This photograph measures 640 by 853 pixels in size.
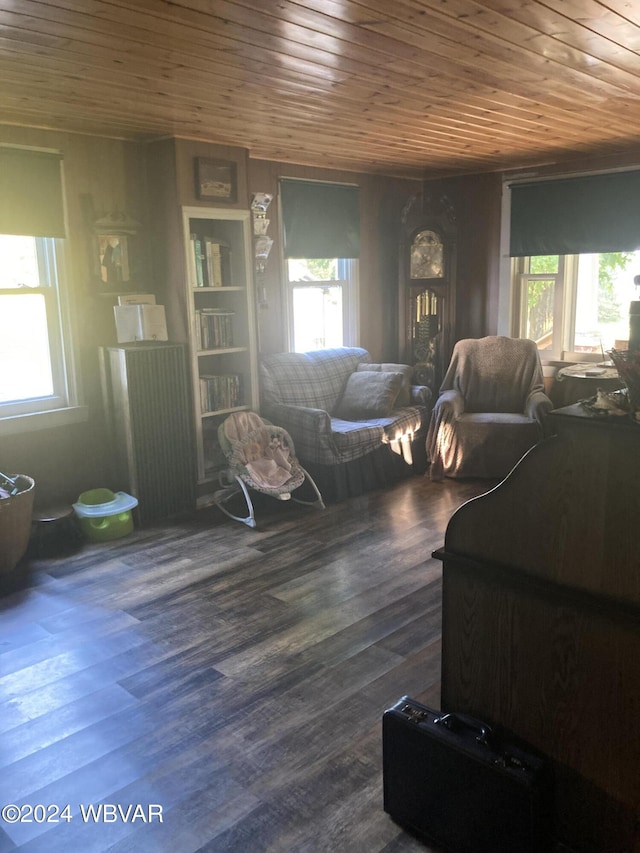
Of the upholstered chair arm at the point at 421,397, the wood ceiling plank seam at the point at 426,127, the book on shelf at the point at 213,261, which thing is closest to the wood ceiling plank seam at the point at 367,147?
the wood ceiling plank seam at the point at 426,127

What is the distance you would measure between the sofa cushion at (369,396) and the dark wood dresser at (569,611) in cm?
348

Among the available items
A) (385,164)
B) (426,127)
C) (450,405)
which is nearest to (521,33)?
(426,127)

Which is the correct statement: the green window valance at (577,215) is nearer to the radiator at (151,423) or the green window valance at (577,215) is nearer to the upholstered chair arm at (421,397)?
the upholstered chair arm at (421,397)

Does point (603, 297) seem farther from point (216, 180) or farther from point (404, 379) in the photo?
point (216, 180)

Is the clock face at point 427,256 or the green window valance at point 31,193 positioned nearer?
the green window valance at point 31,193

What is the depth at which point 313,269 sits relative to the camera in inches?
239

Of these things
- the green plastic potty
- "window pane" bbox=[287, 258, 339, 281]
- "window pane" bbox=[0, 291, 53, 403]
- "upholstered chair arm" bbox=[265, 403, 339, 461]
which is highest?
"window pane" bbox=[287, 258, 339, 281]

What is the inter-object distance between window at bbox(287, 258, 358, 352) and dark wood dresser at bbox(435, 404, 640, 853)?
4.19 m

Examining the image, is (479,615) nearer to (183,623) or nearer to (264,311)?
(183,623)

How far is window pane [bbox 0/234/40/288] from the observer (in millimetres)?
4234

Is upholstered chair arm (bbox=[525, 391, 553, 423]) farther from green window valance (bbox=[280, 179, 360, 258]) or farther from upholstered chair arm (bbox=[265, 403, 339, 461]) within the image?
green window valance (bbox=[280, 179, 360, 258])

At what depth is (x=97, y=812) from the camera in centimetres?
218

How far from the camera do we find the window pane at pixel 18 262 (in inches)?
167

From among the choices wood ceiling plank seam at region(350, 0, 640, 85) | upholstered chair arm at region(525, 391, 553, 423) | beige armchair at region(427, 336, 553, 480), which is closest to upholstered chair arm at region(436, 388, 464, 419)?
beige armchair at region(427, 336, 553, 480)
